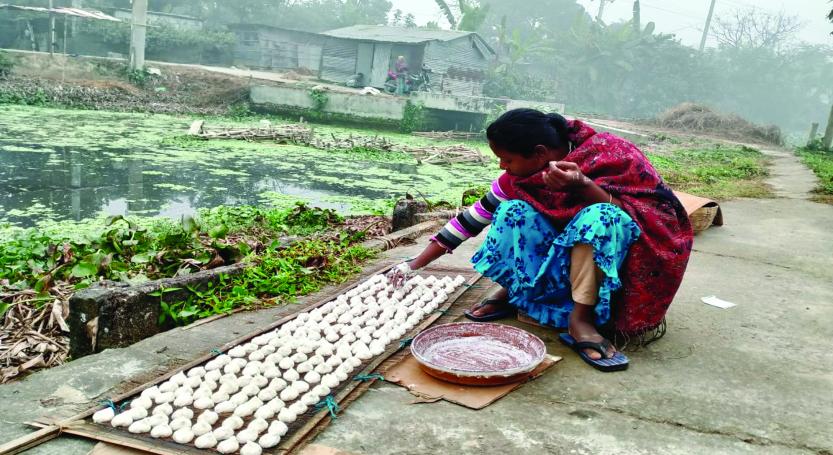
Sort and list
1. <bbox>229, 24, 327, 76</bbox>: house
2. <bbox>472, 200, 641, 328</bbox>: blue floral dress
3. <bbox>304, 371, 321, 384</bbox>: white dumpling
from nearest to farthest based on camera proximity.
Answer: <bbox>304, 371, 321, 384</bbox>: white dumpling, <bbox>472, 200, 641, 328</bbox>: blue floral dress, <bbox>229, 24, 327, 76</bbox>: house

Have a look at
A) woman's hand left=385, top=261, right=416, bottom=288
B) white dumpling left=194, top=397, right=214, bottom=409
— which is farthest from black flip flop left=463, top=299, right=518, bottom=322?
white dumpling left=194, top=397, right=214, bottom=409

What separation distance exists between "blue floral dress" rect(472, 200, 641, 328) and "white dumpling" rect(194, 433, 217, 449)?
1183mm

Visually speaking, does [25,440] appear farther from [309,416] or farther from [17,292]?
[17,292]

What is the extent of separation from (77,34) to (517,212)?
2084 cm

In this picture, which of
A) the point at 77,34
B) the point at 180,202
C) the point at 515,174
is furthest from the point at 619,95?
the point at 515,174

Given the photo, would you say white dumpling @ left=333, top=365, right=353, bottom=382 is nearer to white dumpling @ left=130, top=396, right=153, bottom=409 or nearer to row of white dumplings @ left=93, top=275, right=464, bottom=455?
row of white dumplings @ left=93, top=275, right=464, bottom=455

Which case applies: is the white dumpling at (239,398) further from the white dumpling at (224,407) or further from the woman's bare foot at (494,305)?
the woman's bare foot at (494,305)

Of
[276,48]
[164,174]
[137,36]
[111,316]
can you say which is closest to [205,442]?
[111,316]

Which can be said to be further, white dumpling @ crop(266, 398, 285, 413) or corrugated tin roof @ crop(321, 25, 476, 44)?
corrugated tin roof @ crop(321, 25, 476, 44)

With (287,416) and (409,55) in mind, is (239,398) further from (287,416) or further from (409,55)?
(409,55)

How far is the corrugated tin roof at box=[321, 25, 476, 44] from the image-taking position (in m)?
21.5

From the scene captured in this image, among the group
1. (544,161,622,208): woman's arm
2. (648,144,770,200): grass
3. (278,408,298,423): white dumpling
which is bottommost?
(278,408,298,423): white dumpling

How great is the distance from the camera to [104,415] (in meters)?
1.64

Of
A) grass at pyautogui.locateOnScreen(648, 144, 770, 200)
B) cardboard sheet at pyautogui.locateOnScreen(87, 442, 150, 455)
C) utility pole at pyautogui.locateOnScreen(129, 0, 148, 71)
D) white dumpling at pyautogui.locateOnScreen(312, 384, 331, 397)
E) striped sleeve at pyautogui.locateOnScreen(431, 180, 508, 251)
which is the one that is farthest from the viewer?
utility pole at pyautogui.locateOnScreen(129, 0, 148, 71)
